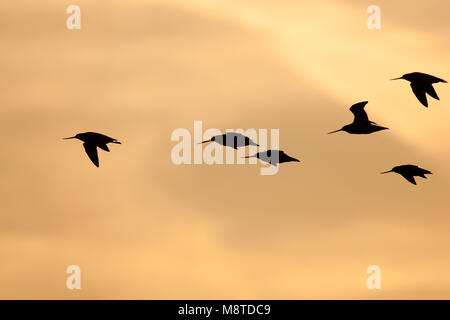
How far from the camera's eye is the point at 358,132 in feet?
89.0

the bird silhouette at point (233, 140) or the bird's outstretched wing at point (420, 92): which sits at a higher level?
the bird's outstretched wing at point (420, 92)

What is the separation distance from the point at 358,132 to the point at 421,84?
7.94ft

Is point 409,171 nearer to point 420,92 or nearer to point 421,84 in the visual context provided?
point 420,92

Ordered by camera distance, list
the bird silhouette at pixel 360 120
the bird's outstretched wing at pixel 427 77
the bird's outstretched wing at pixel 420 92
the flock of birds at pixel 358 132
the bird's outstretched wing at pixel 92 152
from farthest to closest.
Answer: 1. the bird's outstretched wing at pixel 92 152
2. the bird silhouette at pixel 360 120
3. the bird's outstretched wing at pixel 420 92
4. the flock of birds at pixel 358 132
5. the bird's outstretched wing at pixel 427 77

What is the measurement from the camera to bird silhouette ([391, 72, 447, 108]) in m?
25.6

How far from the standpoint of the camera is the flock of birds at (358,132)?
25.9 metres

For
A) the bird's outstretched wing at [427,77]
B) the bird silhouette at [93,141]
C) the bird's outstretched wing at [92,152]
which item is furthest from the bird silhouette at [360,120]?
the bird's outstretched wing at [92,152]

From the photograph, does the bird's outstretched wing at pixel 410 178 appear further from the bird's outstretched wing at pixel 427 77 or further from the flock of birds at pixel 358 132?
the bird's outstretched wing at pixel 427 77

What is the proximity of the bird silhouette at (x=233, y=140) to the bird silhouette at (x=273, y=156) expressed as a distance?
0.79m

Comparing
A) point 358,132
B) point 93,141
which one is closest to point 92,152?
point 93,141

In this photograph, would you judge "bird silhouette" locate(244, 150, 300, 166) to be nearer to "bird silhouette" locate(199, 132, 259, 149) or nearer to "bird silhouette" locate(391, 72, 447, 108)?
"bird silhouette" locate(199, 132, 259, 149)

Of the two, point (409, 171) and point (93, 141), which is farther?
point (93, 141)
